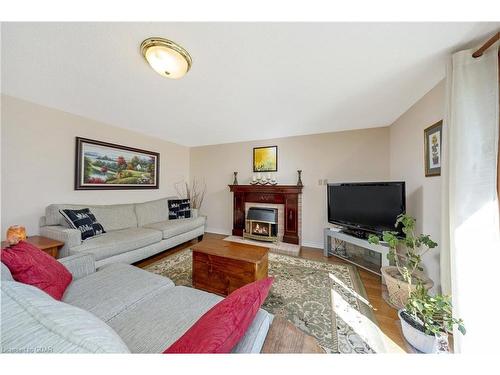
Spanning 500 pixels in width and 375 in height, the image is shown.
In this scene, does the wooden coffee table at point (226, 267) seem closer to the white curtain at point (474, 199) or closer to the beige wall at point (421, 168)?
the white curtain at point (474, 199)

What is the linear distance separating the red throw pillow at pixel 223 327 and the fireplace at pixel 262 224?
9.60 ft

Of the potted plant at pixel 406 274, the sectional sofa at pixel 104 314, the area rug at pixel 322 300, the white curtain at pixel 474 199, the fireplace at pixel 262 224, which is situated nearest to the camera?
the sectional sofa at pixel 104 314

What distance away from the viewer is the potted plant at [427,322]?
1.12 m

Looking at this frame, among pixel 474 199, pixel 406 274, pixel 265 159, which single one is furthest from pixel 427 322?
pixel 265 159

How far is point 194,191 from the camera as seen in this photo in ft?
15.1

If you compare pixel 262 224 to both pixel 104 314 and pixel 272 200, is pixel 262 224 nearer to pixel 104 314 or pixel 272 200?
pixel 272 200

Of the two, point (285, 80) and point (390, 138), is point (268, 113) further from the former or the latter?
point (390, 138)

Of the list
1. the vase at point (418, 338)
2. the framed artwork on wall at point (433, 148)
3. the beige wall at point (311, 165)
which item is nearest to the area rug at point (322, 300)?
the vase at point (418, 338)

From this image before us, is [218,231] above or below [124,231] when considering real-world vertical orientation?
below

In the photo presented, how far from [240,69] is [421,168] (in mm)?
2289
